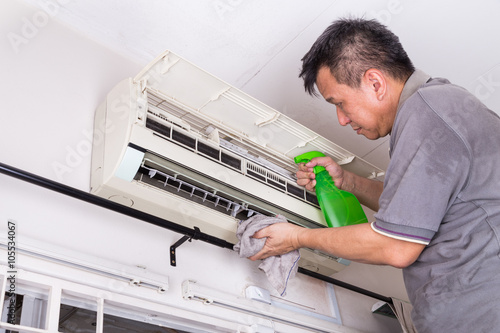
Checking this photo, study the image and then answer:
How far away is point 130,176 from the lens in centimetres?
146

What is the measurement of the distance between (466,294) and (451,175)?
283 mm

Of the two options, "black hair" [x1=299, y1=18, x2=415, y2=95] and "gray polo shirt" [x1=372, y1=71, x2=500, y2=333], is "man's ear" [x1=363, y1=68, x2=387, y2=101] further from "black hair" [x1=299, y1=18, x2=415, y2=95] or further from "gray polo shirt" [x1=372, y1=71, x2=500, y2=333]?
"gray polo shirt" [x1=372, y1=71, x2=500, y2=333]

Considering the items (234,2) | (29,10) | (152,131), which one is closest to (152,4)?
(234,2)

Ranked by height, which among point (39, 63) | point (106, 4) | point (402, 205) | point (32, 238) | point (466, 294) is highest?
point (106, 4)

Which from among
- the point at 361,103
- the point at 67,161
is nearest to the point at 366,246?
the point at 361,103

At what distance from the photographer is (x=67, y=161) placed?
1.57 m

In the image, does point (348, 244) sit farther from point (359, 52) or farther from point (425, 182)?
point (359, 52)

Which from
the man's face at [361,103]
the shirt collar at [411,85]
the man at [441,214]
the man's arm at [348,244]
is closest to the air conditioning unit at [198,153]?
the man's arm at [348,244]

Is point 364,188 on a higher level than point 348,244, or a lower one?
higher

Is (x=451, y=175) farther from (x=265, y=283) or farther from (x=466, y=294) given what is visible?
(x=265, y=283)

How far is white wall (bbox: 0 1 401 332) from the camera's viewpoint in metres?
1.39

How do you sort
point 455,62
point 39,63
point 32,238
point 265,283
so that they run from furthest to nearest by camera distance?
point 455,62
point 265,283
point 39,63
point 32,238

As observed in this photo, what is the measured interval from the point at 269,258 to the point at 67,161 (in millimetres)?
736

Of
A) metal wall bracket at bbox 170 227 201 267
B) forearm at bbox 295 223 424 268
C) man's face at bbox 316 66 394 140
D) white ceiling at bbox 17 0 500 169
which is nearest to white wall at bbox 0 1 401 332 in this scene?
metal wall bracket at bbox 170 227 201 267
